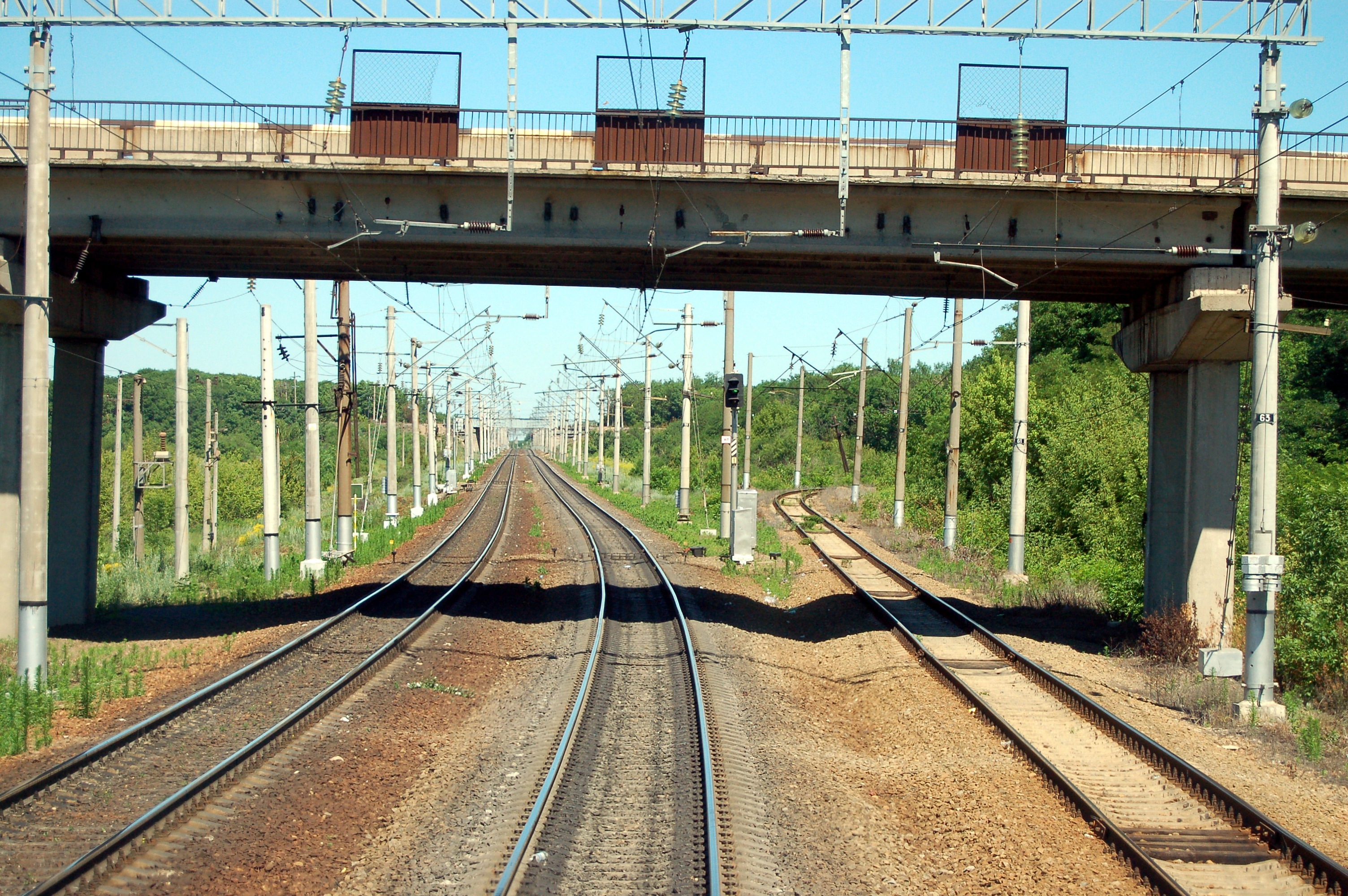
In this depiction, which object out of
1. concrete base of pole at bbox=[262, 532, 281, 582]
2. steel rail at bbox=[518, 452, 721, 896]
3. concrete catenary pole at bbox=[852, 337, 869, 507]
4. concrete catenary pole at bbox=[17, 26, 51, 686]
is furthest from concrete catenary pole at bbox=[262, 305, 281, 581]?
concrete catenary pole at bbox=[852, 337, 869, 507]

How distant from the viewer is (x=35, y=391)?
12258 millimetres

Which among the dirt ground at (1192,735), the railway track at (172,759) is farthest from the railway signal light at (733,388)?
the railway track at (172,759)

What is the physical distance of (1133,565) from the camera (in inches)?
779

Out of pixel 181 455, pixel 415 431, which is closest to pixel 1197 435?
pixel 181 455

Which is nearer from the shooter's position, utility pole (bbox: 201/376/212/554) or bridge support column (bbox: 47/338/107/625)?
bridge support column (bbox: 47/338/107/625)

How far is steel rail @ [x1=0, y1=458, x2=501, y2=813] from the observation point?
8156mm

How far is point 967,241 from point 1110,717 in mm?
7882

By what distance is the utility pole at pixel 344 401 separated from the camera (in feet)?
80.5

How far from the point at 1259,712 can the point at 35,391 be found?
1511 centimetres

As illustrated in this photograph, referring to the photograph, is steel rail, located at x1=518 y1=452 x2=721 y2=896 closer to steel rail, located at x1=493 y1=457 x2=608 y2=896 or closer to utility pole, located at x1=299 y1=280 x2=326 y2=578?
steel rail, located at x1=493 y1=457 x2=608 y2=896

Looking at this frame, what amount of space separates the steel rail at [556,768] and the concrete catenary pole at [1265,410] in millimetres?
8105

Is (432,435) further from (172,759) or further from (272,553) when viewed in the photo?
(172,759)

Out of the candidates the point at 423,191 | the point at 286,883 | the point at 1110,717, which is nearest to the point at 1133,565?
the point at 1110,717

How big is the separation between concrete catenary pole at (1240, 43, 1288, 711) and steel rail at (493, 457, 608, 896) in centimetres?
811
